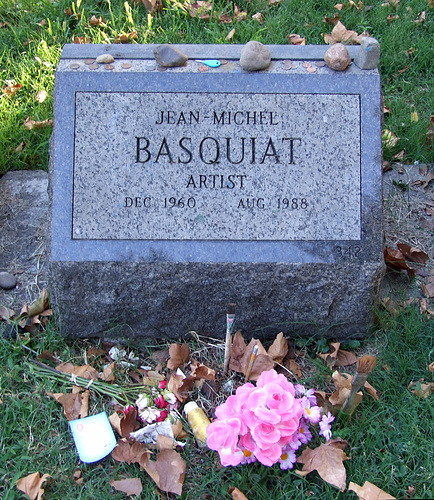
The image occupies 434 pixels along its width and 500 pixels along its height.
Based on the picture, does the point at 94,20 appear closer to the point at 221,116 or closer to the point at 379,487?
the point at 221,116

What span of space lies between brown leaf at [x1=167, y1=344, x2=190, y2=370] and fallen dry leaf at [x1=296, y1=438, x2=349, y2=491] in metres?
0.69

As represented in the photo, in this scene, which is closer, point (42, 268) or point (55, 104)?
point (55, 104)

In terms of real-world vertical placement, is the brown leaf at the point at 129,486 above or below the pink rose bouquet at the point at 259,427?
below

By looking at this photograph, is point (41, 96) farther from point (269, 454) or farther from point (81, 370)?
point (269, 454)

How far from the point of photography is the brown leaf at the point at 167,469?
73.8 inches

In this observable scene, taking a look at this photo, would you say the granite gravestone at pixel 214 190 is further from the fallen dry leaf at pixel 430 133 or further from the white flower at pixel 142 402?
the fallen dry leaf at pixel 430 133

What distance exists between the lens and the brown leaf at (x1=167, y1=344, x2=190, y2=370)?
7.68ft

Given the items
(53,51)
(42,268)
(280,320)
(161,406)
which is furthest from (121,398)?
(53,51)

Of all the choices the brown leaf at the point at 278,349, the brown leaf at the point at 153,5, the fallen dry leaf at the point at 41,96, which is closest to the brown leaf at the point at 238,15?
the brown leaf at the point at 153,5

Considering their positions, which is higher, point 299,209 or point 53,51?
point 53,51

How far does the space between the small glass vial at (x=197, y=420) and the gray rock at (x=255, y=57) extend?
1.47m

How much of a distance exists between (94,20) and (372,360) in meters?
3.40

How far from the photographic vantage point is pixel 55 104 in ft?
7.82

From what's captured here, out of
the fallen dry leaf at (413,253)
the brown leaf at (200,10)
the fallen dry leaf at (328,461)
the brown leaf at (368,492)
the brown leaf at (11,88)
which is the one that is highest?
the brown leaf at (200,10)
